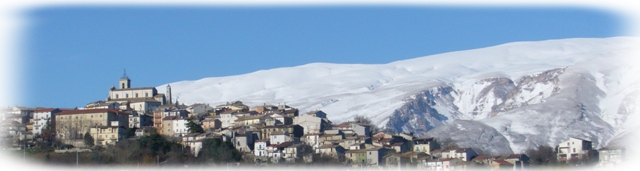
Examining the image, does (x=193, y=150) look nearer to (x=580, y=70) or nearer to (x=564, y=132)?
(x=564, y=132)

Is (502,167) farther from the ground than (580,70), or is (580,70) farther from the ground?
(580,70)

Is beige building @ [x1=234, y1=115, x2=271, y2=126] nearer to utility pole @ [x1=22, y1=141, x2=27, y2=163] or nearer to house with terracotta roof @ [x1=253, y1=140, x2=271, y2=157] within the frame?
house with terracotta roof @ [x1=253, y1=140, x2=271, y2=157]

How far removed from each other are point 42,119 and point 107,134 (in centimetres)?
629

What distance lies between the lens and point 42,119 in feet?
257

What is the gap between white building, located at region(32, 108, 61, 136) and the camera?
255 feet

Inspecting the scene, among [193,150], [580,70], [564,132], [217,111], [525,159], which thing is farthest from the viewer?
[580,70]

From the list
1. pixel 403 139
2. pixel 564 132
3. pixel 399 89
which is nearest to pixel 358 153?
pixel 403 139

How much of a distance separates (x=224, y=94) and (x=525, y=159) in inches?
4066

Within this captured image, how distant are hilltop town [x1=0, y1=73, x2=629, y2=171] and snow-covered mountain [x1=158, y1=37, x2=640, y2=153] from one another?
2936 centimetres

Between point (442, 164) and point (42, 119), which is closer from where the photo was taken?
point (442, 164)

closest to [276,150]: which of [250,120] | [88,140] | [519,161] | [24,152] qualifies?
[88,140]

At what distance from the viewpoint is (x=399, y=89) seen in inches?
5955

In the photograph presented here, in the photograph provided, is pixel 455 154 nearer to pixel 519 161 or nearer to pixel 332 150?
pixel 519 161

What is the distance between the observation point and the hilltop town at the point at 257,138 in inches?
2763
